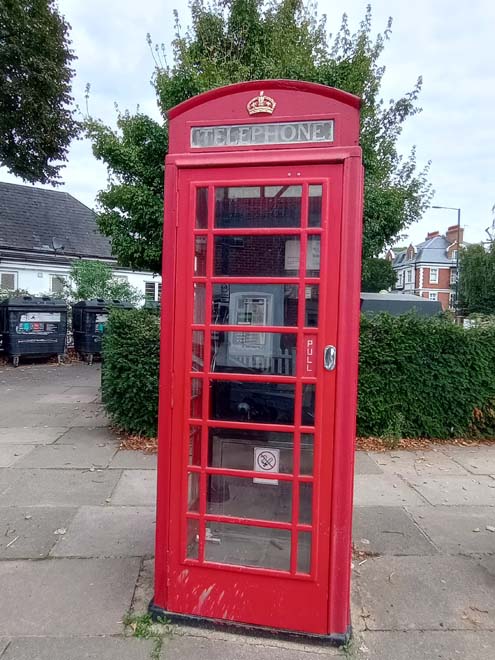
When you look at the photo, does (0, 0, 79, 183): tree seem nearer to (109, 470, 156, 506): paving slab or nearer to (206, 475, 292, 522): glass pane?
(109, 470, 156, 506): paving slab

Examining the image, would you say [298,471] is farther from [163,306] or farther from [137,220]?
[137,220]

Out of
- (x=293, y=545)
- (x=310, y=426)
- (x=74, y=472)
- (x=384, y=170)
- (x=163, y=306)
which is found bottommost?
(x=74, y=472)

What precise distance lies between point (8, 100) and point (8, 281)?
823cm

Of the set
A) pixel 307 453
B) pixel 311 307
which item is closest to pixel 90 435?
pixel 307 453

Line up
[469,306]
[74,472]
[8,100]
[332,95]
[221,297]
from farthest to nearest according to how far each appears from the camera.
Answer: [469,306]
[8,100]
[74,472]
[221,297]
[332,95]

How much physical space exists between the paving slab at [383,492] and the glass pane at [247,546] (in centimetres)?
203

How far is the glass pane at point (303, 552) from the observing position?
2600mm

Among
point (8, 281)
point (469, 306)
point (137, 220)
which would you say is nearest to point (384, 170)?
point (137, 220)

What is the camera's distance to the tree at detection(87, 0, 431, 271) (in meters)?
8.14

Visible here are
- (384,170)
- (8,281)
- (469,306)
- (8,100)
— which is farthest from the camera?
(469,306)

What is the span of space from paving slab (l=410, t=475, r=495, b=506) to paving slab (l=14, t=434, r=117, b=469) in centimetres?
333

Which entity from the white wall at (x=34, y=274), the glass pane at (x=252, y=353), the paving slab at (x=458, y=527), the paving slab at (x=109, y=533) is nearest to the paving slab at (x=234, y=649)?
the paving slab at (x=109, y=533)

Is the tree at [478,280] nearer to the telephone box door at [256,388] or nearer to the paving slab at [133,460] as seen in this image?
the paving slab at [133,460]

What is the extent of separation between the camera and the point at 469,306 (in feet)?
128
